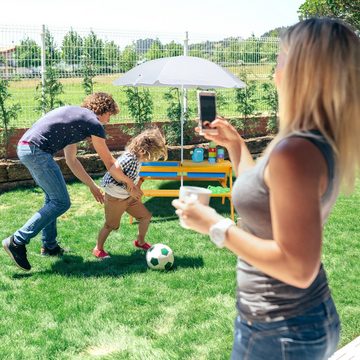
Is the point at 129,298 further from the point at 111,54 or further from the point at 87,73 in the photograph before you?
the point at 111,54

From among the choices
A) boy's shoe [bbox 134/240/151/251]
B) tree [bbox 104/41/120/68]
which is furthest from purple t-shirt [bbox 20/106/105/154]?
tree [bbox 104/41/120/68]

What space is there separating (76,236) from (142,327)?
265 cm

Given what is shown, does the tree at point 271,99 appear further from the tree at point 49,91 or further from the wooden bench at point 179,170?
the tree at point 49,91

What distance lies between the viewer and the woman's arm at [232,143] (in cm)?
231

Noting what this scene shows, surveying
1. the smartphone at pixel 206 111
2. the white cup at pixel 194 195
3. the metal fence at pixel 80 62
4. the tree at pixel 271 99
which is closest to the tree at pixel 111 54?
the metal fence at pixel 80 62

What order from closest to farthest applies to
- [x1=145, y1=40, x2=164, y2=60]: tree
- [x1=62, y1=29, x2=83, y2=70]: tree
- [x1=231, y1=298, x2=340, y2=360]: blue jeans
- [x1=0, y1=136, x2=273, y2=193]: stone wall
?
1. [x1=231, y1=298, x2=340, y2=360]: blue jeans
2. [x1=0, y1=136, x2=273, y2=193]: stone wall
3. [x1=62, y1=29, x2=83, y2=70]: tree
4. [x1=145, y1=40, x2=164, y2=60]: tree

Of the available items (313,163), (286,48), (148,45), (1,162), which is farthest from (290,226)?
(148,45)

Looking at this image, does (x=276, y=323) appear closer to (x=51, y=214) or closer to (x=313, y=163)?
(x=313, y=163)

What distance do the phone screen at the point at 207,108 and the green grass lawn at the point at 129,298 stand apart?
1941 millimetres

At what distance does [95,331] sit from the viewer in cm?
415

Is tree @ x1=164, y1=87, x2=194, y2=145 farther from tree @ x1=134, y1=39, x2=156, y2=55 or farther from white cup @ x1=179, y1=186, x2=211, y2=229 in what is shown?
white cup @ x1=179, y1=186, x2=211, y2=229

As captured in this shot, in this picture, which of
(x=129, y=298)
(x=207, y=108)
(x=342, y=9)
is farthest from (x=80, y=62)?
(x=342, y=9)

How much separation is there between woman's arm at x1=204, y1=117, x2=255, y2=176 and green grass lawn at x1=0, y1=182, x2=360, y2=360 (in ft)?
6.32

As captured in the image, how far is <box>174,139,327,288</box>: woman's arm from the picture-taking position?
1437mm
